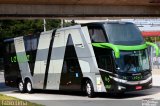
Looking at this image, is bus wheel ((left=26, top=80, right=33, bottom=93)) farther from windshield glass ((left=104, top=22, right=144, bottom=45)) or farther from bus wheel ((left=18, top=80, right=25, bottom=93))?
windshield glass ((left=104, top=22, right=144, bottom=45))

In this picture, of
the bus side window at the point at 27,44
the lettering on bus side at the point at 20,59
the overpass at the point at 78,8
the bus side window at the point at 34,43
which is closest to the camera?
the bus side window at the point at 34,43

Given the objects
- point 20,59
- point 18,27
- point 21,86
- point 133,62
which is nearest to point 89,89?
point 133,62

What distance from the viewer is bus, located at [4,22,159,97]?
806 inches

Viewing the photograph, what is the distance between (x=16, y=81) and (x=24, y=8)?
9.25 metres

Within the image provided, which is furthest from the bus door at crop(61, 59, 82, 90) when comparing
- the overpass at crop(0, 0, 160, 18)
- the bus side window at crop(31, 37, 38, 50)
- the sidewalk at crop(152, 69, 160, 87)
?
the overpass at crop(0, 0, 160, 18)

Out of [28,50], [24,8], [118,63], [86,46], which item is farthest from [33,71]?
[24,8]

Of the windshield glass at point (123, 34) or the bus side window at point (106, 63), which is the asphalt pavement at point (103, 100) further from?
the windshield glass at point (123, 34)

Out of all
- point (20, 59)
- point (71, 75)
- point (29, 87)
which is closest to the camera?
point (71, 75)

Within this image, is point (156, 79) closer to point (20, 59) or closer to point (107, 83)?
point (20, 59)

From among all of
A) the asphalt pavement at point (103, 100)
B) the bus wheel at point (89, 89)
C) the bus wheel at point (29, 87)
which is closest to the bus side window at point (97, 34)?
the bus wheel at point (89, 89)

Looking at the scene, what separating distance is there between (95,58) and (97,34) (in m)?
1.08

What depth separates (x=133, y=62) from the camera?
2075 centimetres

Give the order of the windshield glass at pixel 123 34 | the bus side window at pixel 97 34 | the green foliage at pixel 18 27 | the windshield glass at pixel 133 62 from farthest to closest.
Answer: the green foliage at pixel 18 27
the bus side window at pixel 97 34
the windshield glass at pixel 123 34
the windshield glass at pixel 133 62

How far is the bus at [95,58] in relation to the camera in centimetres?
2048
